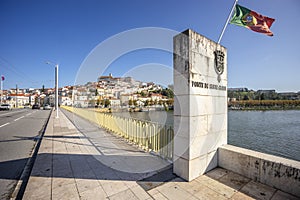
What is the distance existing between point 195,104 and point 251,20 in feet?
12.4

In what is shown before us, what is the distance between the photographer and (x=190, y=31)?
109 inches

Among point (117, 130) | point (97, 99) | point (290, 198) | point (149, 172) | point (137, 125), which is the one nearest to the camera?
point (290, 198)

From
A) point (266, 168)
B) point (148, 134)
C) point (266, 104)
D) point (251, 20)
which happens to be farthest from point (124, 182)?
point (266, 104)

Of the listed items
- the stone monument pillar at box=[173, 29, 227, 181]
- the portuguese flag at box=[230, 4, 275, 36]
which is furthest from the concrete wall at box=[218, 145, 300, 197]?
the portuguese flag at box=[230, 4, 275, 36]

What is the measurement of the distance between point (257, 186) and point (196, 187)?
1131 mm

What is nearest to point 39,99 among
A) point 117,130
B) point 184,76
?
point 117,130

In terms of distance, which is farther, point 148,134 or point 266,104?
point 266,104

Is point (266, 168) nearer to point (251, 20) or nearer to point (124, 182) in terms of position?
point (124, 182)

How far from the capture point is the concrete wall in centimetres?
234

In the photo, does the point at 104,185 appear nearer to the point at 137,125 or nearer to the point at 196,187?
the point at 196,187

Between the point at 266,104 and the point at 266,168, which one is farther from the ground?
the point at 266,168

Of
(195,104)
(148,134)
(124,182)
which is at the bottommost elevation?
(124,182)

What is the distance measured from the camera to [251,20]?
443 centimetres

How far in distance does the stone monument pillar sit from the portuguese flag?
193 cm
